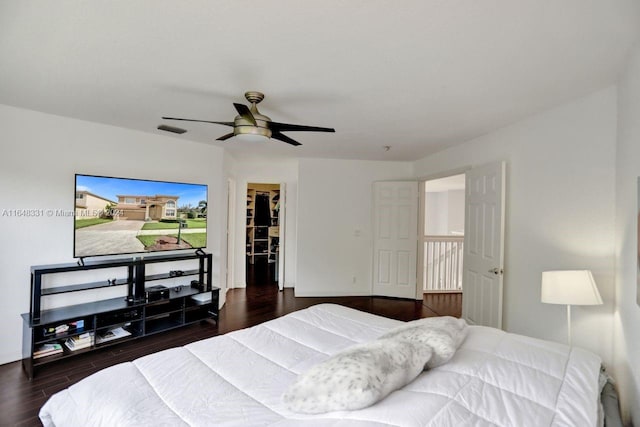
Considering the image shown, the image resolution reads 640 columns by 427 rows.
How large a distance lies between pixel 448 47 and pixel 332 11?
0.72m

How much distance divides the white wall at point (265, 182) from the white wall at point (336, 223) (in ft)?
1.56

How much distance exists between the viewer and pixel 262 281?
20.9 ft

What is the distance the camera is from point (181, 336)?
3.42 metres

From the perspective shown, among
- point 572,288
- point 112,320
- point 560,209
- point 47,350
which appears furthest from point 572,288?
point 47,350

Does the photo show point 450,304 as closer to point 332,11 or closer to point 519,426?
point 519,426

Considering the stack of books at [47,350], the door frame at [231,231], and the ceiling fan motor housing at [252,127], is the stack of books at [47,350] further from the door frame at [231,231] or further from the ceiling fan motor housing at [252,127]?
the ceiling fan motor housing at [252,127]

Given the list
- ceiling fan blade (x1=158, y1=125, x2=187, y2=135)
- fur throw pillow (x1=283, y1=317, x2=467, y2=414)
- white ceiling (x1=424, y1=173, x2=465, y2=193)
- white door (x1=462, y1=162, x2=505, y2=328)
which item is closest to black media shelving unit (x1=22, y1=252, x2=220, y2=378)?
ceiling fan blade (x1=158, y1=125, x2=187, y2=135)

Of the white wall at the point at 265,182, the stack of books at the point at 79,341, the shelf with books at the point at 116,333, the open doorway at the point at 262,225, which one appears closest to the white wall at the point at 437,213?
the open doorway at the point at 262,225

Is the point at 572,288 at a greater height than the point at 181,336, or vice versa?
the point at 572,288

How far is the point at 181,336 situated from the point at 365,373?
9.61 ft

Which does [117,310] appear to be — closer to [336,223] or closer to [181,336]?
[181,336]

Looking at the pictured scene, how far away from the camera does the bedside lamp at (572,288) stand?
2019 mm

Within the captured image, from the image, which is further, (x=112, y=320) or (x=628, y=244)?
(x=112, y=320)

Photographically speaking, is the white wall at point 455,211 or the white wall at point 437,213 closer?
the white wall at point 455,211
